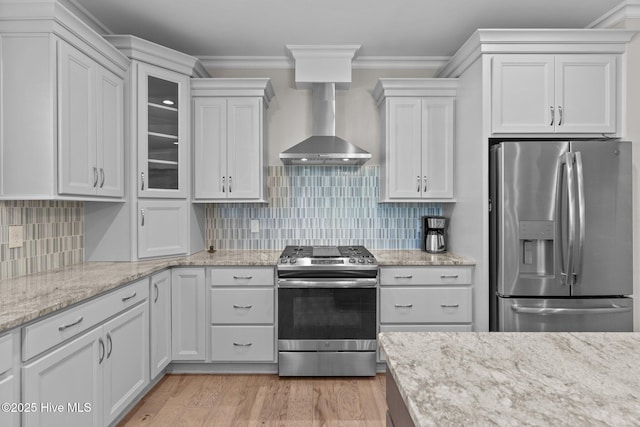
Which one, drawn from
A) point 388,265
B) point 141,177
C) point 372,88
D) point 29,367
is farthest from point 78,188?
point 372,88

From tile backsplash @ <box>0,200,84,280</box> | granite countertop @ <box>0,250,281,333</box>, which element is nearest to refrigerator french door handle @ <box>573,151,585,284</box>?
granite countertop @ <box>0,250,281,333</box>

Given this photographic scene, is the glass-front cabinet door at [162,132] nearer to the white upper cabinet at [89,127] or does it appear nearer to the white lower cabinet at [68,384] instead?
the white upper cabinet at [89,127]

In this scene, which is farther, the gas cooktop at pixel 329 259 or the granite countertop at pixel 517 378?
the gas cooktop at pixel 329 259

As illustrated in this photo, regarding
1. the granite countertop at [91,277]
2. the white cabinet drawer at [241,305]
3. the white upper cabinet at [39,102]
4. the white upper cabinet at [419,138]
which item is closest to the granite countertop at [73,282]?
the granite countertop at [91,277]

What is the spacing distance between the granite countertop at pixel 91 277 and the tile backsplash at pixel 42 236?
81 mm

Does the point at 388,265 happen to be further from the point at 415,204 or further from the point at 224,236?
the point at 224,236

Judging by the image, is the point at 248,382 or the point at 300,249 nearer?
the point at 248,382

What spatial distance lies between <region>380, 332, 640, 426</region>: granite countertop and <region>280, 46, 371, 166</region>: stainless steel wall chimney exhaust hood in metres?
2.09

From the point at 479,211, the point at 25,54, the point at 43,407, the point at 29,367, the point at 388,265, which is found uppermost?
the point at 25,54

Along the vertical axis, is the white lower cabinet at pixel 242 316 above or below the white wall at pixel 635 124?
below

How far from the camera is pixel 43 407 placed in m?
1.51

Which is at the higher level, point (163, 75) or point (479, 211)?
point (163, 75)

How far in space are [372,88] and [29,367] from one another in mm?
3237

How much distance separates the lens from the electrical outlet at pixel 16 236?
6.91ft
